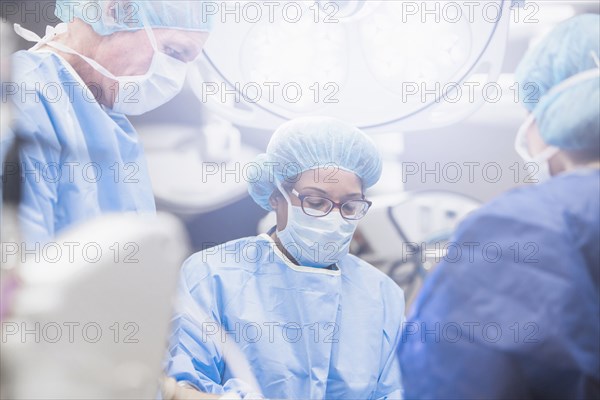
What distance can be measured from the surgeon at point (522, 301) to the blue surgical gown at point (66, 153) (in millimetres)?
846

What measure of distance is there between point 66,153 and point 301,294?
75 centimetres

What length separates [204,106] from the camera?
5.57ft

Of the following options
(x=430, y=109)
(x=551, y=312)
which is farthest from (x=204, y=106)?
(x=551, y=312)

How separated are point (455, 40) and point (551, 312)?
814mm

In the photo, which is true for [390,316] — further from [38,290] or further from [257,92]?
[38,290]

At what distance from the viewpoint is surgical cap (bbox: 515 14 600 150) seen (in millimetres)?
1479

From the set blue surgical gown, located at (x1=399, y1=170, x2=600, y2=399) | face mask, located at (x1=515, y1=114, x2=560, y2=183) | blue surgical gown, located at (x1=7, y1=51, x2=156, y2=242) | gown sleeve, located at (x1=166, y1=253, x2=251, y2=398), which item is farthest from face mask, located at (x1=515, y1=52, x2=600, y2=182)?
blue surgical gown, located at (x1=7, y1=51, x2=156, y2=242)

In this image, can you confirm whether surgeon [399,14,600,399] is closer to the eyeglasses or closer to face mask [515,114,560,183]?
face mask [515,114,560,183]

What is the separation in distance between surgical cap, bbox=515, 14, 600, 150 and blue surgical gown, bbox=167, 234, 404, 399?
0.60 meters

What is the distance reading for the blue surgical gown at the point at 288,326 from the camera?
5.04 ft

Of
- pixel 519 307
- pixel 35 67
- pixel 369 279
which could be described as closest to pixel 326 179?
pixel 369 279

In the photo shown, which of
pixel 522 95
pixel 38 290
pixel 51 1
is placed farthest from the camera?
pixel 51 1

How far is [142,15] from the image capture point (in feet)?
5.54

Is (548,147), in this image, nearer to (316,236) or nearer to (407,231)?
(407,231)
